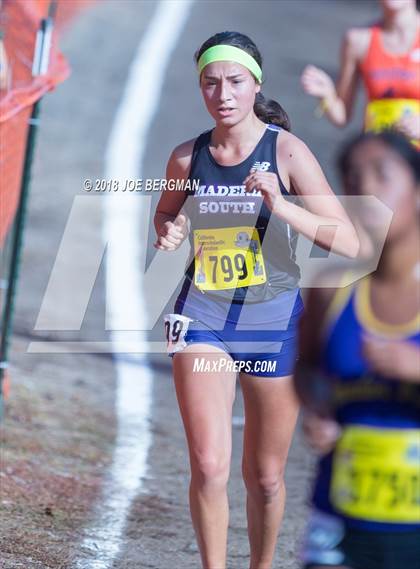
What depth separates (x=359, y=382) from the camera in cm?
399

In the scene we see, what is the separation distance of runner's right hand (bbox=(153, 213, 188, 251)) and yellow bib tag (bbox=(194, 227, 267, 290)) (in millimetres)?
79

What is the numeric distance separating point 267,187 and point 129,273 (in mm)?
6804

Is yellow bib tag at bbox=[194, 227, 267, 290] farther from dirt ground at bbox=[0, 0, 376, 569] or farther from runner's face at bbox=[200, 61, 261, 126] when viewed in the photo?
dirt ground at bbox=[0, 0, 376, 569]

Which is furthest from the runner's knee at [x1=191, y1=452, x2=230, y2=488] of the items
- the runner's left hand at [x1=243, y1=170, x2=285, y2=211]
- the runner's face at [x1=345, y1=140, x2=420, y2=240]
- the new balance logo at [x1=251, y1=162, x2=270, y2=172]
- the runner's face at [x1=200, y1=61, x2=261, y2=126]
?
the runner's face at [x1=345, y1=140, x2=420, y2=240]

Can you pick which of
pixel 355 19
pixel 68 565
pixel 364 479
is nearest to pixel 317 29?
pixel 355 19

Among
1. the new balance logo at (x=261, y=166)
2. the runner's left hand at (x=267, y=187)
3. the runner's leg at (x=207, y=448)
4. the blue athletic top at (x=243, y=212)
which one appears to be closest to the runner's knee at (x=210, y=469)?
the runner's leg at (x=207, y=448)

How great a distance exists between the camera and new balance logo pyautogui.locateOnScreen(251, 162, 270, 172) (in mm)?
5547

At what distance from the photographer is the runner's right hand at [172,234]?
18.7 ft

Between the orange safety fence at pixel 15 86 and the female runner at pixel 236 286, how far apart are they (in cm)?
233

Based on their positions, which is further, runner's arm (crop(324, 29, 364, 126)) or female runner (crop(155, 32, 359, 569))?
runner's arm (crop(324, 29, 364, 126))

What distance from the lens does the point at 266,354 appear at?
5.66 metres

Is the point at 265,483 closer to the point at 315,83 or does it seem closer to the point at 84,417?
the point at 315,83

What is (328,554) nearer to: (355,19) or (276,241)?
(276,241)

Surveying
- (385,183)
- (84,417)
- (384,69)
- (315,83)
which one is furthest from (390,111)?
(385,183)
